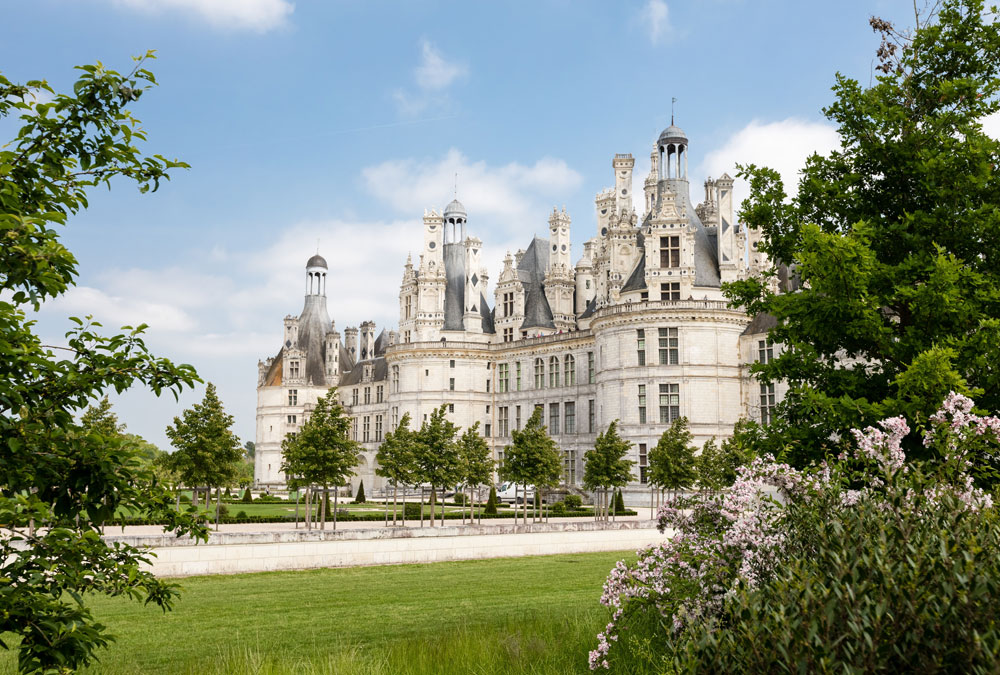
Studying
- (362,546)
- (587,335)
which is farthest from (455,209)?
(362,546)

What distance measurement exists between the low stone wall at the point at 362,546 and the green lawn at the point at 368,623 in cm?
74

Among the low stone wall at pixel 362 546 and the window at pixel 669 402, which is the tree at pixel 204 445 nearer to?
the low stone wall at pixel 362 546

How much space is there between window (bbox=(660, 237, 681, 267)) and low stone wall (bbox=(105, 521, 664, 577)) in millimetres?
23904

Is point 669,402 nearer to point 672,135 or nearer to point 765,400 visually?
point 765,400

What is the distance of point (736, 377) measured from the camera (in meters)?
51.1

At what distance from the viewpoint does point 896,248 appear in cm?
1370

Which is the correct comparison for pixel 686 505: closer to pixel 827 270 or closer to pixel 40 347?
pixel 827 270

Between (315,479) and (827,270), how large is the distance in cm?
2556

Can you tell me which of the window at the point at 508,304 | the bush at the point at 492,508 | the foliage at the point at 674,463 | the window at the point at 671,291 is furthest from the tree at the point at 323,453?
the window at the point at 508,304

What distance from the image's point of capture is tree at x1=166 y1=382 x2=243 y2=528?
36344mm

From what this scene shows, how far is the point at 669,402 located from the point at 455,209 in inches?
1133

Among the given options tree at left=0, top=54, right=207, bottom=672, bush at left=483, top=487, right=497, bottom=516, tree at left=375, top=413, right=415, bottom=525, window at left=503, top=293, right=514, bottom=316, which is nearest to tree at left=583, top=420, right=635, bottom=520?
bush at left=483, top=487, right=497, bottom=516

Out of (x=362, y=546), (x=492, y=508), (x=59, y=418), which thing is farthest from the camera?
(x=492, y=508)

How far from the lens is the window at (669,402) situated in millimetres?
51062
